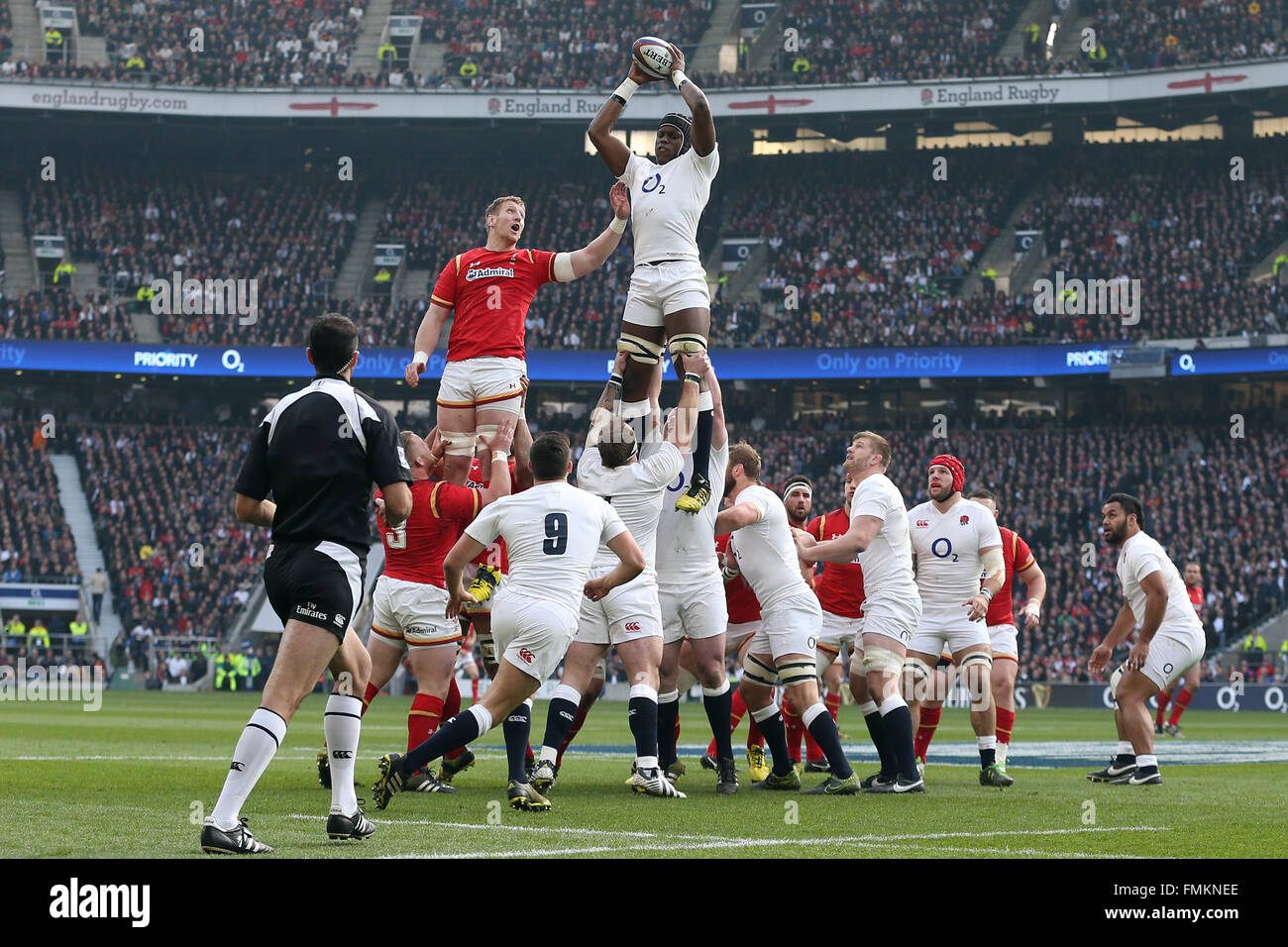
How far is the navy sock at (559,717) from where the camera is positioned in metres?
10.3

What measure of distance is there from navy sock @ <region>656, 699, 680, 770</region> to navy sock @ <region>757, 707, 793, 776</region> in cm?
85

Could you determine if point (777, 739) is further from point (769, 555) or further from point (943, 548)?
point (943, 548)

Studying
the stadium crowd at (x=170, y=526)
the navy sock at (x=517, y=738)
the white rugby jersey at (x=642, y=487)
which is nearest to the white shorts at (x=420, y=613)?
the navy sock at (x=517, y=738)

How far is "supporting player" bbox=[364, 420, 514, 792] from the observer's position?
35.0 ft

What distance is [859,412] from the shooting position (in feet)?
152

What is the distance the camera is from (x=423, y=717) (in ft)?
34.6

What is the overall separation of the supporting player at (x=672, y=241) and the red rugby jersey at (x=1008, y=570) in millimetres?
4013

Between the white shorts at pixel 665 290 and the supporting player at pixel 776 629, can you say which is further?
the supporting player at pixel 776 629

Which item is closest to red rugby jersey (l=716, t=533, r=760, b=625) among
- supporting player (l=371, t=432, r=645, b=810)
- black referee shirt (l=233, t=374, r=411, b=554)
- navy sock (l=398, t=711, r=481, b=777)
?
supporting player (l=371, t=432, r=645, b=810)

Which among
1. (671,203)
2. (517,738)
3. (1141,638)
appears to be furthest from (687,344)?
(1141,638)

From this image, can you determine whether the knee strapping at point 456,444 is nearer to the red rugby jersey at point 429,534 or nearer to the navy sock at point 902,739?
the red rugby jersey at point 429,534

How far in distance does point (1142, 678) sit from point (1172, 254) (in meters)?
34.6

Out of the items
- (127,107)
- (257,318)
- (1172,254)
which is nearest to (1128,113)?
(1172,254)

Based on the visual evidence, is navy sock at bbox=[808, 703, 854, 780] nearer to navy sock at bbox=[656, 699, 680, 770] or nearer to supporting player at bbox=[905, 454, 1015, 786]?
navy sock at bbox=[656, 699, 680, 770]
